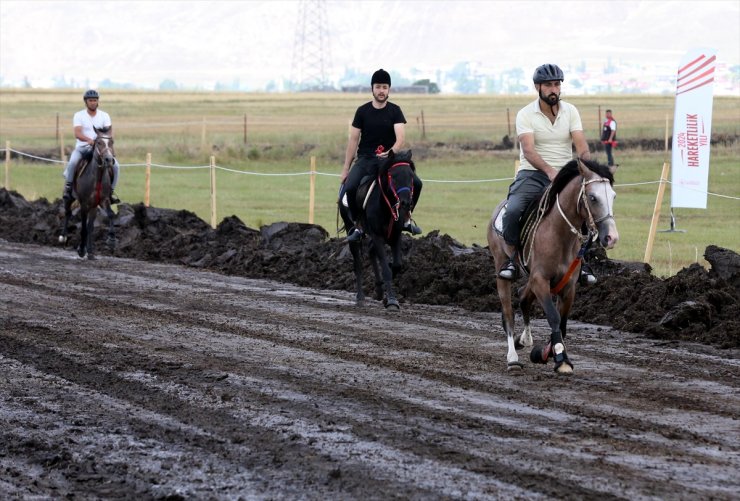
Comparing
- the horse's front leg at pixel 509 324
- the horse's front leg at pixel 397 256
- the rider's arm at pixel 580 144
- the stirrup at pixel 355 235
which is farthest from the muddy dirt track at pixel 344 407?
the rider's arm at pixel 580 144

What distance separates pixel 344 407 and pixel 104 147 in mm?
12074

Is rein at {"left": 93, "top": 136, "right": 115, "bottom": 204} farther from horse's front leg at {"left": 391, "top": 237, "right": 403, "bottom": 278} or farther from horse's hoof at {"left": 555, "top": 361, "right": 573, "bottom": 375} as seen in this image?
horse's hoof at {"left": 555, "top": 361, "right": 573, "bottom": 375}

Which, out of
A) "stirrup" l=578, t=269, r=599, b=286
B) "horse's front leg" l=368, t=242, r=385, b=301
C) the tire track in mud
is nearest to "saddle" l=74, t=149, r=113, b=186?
the tire track in mud

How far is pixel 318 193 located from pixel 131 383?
988 inches

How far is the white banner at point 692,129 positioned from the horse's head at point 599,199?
11572 millimetres

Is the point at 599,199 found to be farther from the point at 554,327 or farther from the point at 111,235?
the point at 111,235

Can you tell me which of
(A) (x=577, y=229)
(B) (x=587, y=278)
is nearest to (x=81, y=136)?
(B) (x=587, y=278)

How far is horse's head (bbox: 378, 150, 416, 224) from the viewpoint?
577 inches

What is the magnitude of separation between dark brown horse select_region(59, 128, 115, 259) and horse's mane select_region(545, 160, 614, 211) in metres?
11.2

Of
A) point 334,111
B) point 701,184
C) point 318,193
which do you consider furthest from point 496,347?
point 334,111

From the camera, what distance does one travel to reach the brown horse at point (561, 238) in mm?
10000

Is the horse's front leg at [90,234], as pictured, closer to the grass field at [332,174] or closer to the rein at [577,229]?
the grass field at [332,174]

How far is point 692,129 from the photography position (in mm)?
21891

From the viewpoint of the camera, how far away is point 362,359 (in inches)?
445
